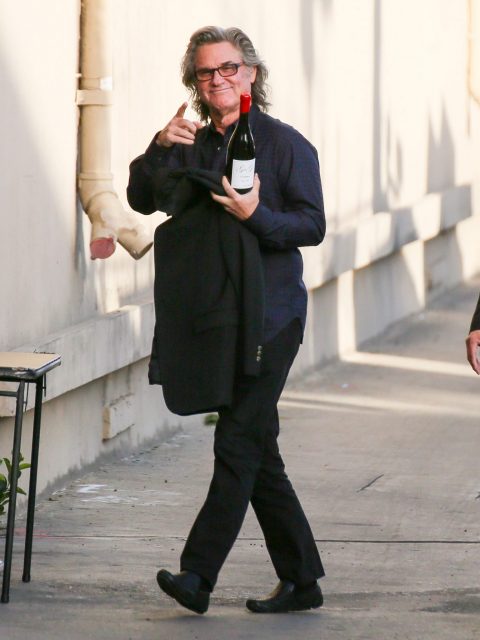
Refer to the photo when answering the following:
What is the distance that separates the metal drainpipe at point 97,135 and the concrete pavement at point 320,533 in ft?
3.75

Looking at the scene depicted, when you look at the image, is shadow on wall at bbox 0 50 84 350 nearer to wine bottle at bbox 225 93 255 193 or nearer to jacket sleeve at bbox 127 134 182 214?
jacket sleeve at bbox 127 134 182 214

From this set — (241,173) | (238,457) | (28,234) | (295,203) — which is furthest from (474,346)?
(28,234)

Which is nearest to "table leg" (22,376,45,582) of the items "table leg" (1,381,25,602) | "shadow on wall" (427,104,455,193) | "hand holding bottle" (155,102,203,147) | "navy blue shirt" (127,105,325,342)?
"table leg" (1,381,25,602)

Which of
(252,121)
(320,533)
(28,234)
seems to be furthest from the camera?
(28,234)

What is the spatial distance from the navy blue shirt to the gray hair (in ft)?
0.35

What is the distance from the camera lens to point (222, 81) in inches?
208

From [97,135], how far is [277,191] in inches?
93.8

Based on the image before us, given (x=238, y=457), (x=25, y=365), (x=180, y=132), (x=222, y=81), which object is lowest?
(x=238, y=457)

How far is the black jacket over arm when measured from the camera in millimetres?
5207

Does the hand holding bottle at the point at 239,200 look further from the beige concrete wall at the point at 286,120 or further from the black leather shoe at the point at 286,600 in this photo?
the beige concrete wall at the point at 286,120

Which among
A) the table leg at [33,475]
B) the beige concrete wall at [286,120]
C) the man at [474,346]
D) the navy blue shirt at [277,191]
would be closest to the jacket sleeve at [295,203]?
the navy blue shirt at [277,191]

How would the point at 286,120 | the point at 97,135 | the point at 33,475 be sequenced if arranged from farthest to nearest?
the point at 286,120, the point at 97,135, the point at 33,475

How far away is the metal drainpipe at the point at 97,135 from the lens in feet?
24.6

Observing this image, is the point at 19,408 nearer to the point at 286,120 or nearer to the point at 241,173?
the point at 241,173
